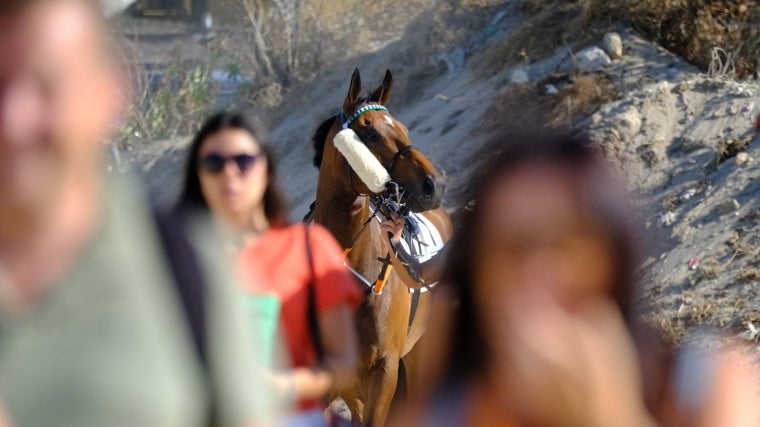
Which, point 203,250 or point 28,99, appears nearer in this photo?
point 28,99

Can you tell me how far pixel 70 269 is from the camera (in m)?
1.25

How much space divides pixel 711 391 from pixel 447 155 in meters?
14.2

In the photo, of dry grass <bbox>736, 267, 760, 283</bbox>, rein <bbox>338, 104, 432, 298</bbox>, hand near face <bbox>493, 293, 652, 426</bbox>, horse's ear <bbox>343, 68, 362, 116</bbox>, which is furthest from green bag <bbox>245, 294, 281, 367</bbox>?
dry grass <bbox>736, 267, 760, 283</bbox>

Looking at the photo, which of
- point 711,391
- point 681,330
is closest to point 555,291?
point 711,391

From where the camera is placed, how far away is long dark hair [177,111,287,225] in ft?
11.9

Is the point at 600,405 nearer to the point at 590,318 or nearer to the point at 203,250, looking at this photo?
the point at 590,318

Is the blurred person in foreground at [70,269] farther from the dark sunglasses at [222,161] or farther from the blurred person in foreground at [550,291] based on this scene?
the dark sunglasses at [222,161]

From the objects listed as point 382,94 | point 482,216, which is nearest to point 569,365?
point 482,216

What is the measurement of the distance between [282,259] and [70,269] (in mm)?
2155

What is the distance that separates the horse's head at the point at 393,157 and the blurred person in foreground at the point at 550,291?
4.47 metres

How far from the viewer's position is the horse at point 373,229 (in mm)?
6559

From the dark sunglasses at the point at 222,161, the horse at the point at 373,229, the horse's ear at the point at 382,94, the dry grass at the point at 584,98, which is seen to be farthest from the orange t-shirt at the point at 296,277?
the dry grass at the point at 584,98

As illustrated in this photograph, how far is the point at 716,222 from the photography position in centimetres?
959

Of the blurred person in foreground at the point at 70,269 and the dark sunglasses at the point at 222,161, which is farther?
the dark sunglasses at the point at 222,161
